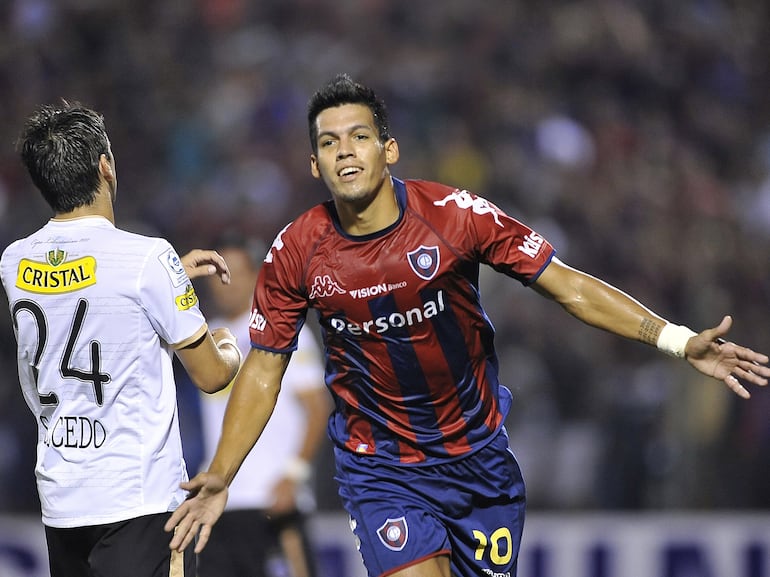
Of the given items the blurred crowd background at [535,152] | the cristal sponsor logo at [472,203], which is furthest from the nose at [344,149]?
→ the blurred crowd background at [535,152]

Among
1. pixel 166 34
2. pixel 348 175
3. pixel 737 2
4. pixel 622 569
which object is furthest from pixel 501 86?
pixel 348 175

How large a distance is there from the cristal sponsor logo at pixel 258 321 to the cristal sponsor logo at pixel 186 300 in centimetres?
56

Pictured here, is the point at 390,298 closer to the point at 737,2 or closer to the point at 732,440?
the point at 732,440

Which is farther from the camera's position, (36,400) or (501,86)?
(501,86)

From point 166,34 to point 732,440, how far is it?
24.1ft

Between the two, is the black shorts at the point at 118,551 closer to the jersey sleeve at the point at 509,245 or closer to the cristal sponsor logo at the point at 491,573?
the cristal sponsor logo at the point at 491,573

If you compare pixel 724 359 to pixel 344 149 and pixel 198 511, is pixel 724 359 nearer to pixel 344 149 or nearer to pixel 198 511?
pixel 344 149

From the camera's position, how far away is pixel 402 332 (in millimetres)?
4387

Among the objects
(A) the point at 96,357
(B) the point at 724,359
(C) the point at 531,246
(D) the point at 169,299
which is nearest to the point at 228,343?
(D) the point at 169,299

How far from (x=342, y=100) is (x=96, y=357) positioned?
142 centimetres

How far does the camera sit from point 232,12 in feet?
40.2

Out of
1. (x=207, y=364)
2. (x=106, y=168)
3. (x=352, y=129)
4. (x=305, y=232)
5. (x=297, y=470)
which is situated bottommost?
(x=297, y=470)

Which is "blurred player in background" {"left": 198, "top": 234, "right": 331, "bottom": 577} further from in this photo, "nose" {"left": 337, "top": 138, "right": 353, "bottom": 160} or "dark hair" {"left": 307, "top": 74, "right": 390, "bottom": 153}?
"nose" {"left": 337, "top": 138, "right": 353, "bottom": 160}

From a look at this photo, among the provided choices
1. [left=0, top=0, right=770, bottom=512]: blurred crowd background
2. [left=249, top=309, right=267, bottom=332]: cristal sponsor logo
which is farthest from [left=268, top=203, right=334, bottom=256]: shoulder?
[left=0, top=0, right=770, bottom=512]: blurred crowd background
